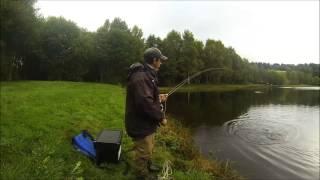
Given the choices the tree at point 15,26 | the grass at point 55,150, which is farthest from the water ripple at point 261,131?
the tree at point 15,26

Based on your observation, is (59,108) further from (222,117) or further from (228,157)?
(222,117)

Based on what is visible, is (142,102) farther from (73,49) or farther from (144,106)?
(73,49)

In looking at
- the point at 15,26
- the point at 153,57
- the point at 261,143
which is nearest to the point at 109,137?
the point at 153,57

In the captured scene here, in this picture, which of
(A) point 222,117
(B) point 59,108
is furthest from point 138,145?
(A) point 222,117

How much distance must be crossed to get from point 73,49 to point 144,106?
156 ft

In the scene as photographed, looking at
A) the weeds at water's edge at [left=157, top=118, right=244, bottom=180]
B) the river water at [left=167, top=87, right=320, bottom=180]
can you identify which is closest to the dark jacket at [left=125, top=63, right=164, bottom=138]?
the weeds at water's edge at [left=157, top=118, right=244, bottom=180]

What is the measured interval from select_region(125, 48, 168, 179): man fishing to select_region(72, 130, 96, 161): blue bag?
5.82 ft

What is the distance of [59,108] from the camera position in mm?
15961

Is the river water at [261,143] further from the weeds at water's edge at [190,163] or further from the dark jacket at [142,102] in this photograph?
the dark jacket at [142,102]

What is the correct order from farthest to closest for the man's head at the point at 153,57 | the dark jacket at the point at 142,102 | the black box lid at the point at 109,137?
the black box lid at the point at 109,137
the man's head at the point at 153,57
the dark jacket at the point at 142,102

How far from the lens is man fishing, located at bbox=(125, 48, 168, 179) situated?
21.6ft

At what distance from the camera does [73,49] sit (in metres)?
52.2

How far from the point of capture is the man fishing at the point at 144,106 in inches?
259

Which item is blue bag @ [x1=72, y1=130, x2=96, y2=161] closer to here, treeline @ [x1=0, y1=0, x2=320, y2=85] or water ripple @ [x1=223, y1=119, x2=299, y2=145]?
water ripple @ [x1=223, y1=119, x2=299, y2=145]
